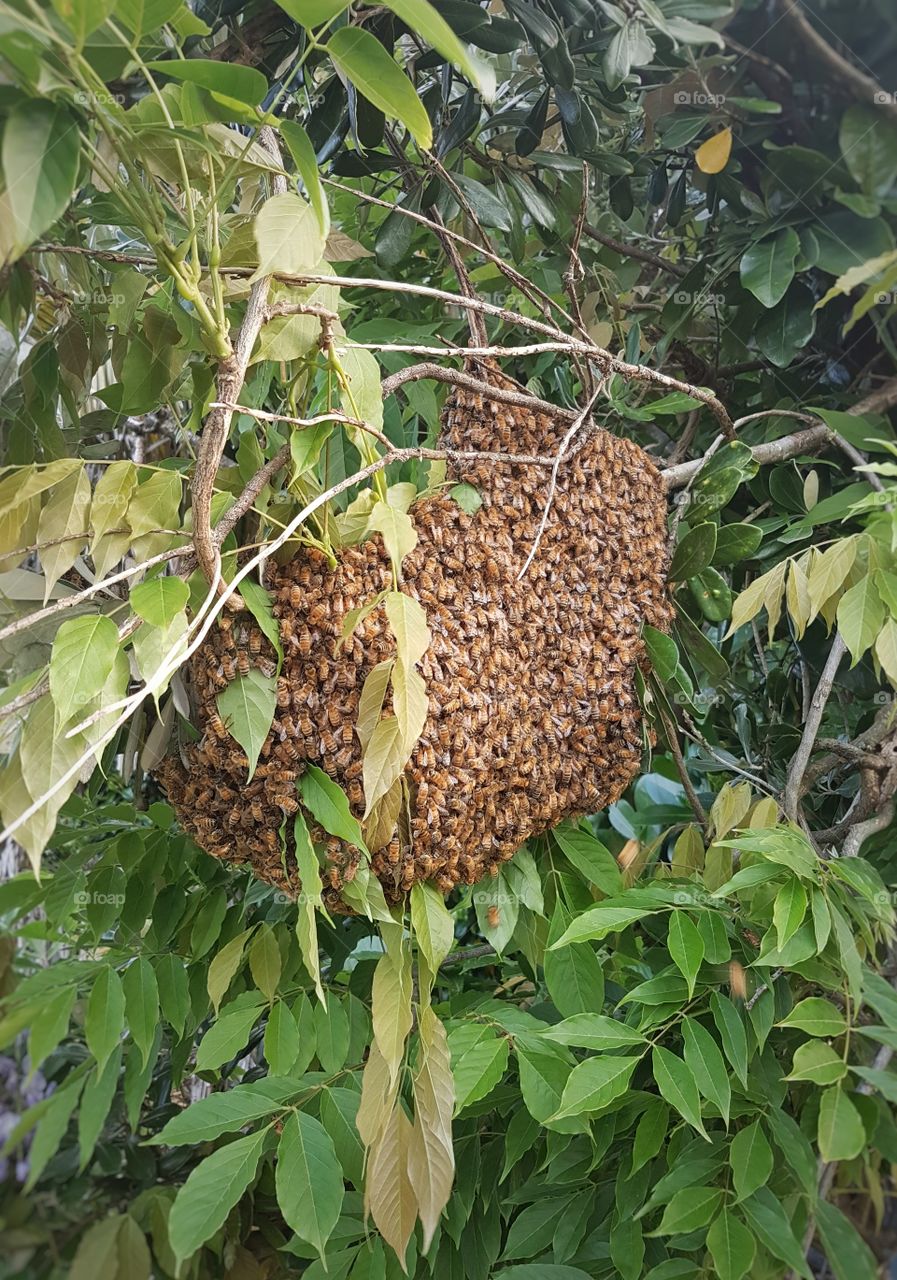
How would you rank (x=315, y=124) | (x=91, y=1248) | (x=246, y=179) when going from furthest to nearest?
(x=315, y=124) < (x=246, y=179) < (x=91, y=1248)

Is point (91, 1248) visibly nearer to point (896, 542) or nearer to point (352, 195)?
point (896, 542)

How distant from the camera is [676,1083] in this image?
51cm

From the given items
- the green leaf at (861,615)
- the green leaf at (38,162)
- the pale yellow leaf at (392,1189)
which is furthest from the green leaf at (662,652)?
the green leaf at (38,162)

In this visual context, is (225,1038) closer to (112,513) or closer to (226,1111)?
(226,1111)

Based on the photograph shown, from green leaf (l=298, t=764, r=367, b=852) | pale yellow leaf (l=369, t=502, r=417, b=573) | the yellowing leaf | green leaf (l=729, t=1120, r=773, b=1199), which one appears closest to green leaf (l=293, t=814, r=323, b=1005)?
green leaf (l=298, t=764, r=367, b=852)

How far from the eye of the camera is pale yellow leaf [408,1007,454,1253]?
50cm

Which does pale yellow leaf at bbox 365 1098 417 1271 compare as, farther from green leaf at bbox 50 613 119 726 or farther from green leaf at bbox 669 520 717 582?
green leaf at bbox 669 520 717 582

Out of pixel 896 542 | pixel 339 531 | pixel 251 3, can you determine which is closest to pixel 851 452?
pixel 896 542

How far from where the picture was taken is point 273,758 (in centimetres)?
52

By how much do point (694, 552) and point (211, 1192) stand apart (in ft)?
1.59

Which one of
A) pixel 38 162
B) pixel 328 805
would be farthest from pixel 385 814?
pixel 38 162

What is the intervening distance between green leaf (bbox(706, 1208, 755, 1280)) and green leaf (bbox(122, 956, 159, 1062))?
1.00 ft

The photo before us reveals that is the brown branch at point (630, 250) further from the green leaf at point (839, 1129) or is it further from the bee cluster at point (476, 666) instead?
the green leaf at point (839, 1129)

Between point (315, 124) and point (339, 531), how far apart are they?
0.89ft
